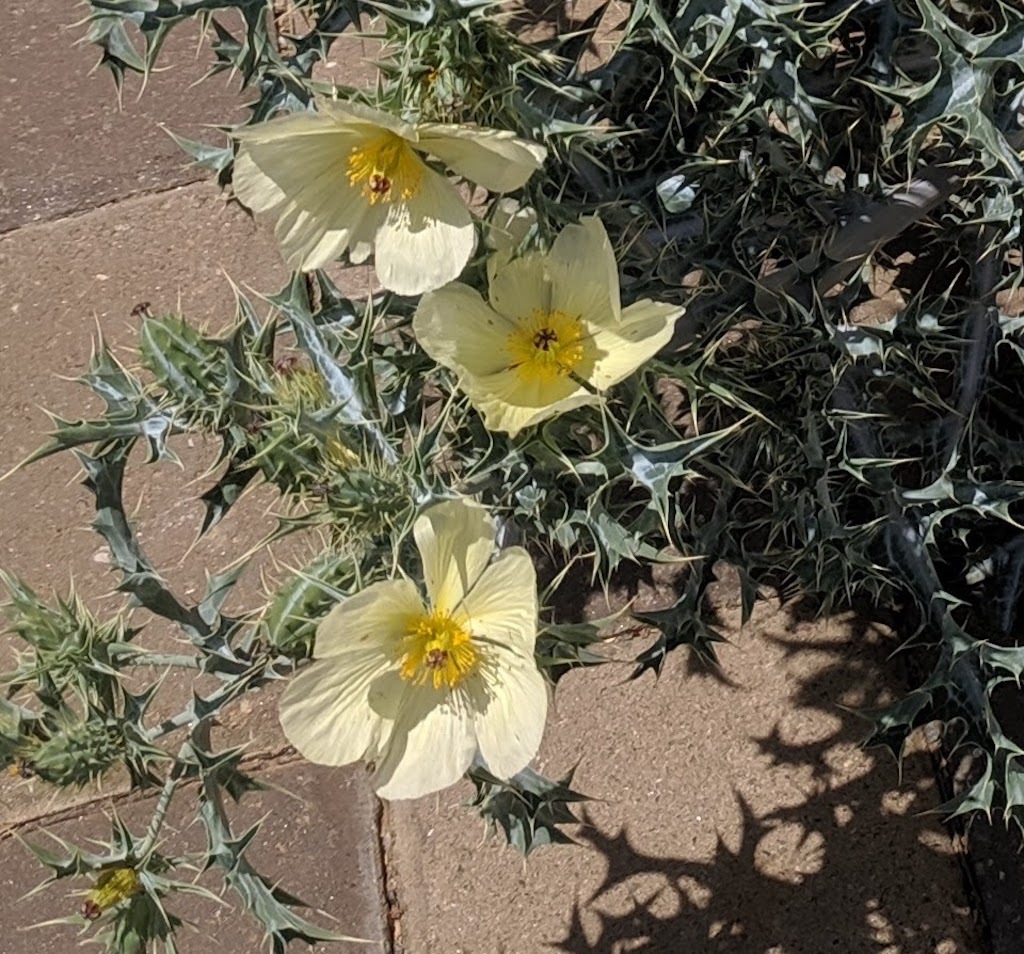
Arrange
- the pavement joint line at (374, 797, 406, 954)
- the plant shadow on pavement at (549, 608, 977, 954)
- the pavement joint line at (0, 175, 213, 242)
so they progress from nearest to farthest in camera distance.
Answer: the plant shadow on pavement at (549, 608, 977, 954) → the pavement joint line at (374, 797, 406, 954) → the pavement joint line at (0, 175, 213, 242)

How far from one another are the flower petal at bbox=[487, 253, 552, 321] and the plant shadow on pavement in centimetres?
96

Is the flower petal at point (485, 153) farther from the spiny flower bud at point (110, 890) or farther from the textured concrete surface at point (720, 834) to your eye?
the textured concrete surface at point (720, 834)

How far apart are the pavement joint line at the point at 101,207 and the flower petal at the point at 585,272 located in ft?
4.83

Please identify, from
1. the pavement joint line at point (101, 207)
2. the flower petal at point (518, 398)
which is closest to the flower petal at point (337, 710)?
the flower petal at point (518, 398)

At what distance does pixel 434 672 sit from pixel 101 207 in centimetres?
168

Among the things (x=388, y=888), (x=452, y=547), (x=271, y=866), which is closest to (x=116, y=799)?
(x=271, y=866)

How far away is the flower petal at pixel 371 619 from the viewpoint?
1148 millimetres

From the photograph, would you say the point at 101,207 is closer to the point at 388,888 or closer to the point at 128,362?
the point at 128,362

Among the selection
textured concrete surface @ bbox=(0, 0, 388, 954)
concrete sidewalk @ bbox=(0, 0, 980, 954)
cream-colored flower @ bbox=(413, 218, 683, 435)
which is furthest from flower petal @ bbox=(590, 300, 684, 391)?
textured concrete surface @ bbox=(0, 0, 388, 954)

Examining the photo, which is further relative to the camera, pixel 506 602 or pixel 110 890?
pixel 110 890

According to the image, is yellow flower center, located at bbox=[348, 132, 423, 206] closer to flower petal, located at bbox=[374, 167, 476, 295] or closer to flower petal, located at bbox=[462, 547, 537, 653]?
flower petal, located at bbox=[374, 167, 476, 295]

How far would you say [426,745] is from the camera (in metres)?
1.26

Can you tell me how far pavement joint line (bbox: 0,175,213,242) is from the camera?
254cm

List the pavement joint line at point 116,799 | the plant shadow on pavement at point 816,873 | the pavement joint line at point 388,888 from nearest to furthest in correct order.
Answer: the plant shadow on pavement at point 816,873, the pavement joint line at point 388,888, the pavement joint line at point 116,799
